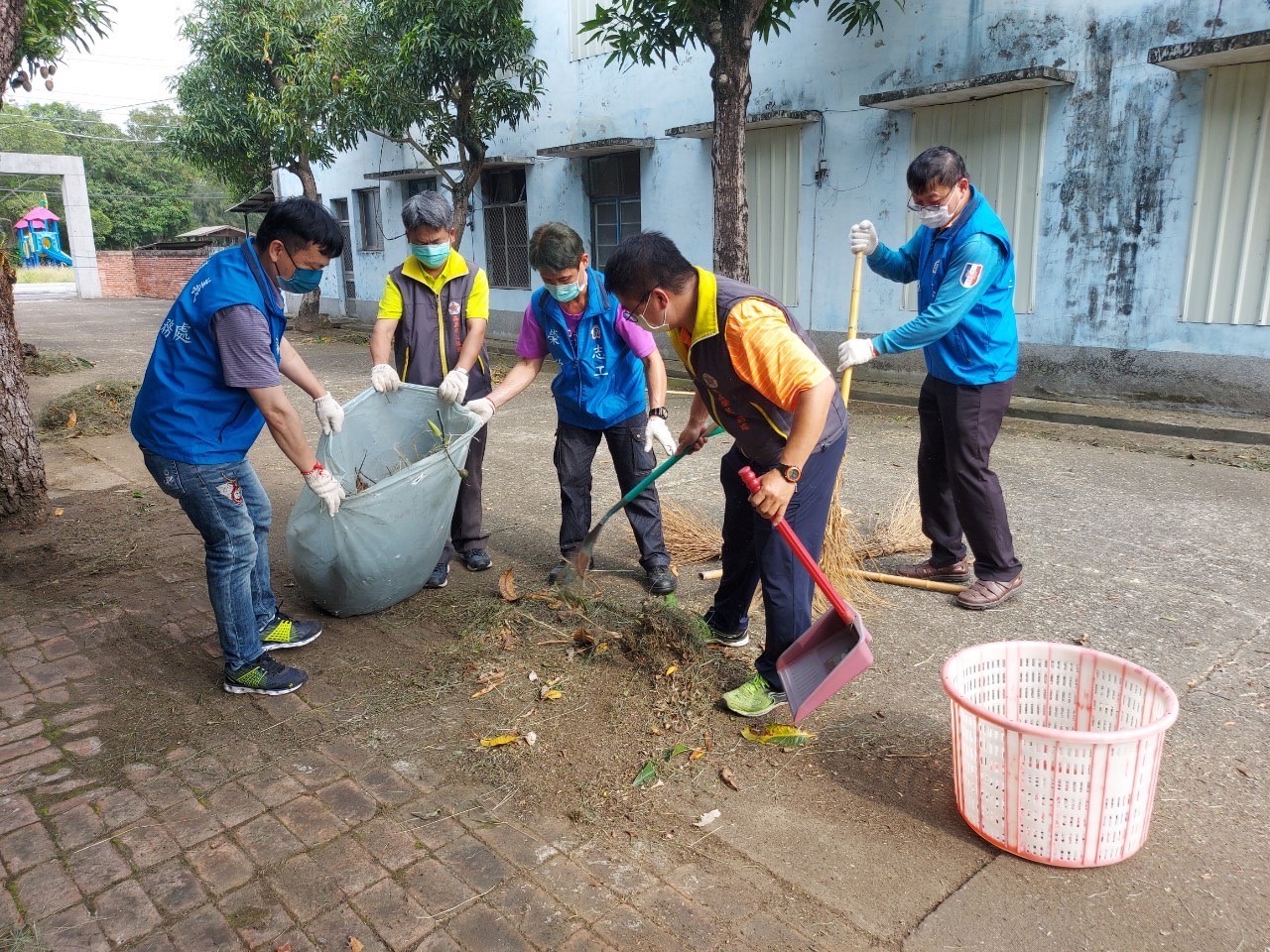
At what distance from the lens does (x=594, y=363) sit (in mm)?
3682

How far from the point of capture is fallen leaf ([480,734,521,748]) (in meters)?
2.71

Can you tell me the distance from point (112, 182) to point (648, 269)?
5032cm

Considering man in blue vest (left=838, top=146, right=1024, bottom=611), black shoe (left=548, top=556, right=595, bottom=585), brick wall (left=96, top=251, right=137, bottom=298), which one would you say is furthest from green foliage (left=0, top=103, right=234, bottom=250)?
man in blue vest (left=838, top=146, right=1024, bottom=611)

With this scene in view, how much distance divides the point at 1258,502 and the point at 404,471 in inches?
181

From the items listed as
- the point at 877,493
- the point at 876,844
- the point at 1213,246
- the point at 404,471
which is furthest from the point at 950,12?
the point at 876,844

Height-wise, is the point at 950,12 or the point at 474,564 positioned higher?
the point at 950,12

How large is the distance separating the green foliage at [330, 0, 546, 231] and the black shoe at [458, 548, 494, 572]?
Result: 819cm

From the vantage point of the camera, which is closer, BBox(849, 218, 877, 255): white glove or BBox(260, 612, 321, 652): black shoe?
BBox(260, 612, 321, 652): black shoe

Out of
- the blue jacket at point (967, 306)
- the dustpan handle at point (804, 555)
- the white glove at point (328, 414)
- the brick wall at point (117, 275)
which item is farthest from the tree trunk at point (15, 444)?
the brick wall at point (117, 275)

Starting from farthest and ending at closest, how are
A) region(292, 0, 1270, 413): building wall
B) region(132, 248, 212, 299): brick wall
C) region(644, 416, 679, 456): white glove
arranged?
region(132, 248, 212, 299): brick wall, region(292, 0, 1270, 413): building wall, region(644, 416, 679, 456): white glove

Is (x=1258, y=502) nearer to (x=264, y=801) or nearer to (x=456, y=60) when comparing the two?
(x=264, y=801)

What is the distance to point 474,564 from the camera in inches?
165

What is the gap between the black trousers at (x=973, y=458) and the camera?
350cm

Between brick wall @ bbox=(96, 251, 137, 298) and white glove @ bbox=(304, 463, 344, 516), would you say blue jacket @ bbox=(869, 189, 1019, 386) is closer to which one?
white glove @ bbox=(304, 463, 344, 516)
